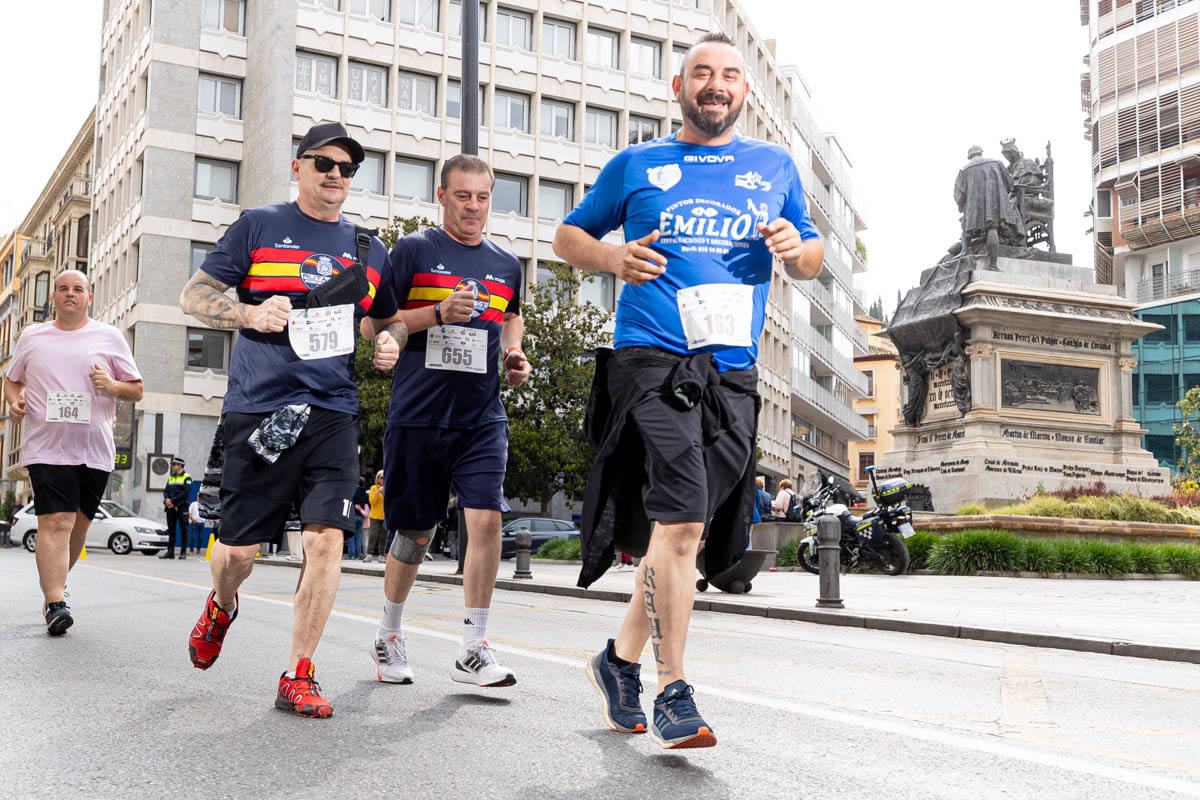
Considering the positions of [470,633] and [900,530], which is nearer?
[470,633]

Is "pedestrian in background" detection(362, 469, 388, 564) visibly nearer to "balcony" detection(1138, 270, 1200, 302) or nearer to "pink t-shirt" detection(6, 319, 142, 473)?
"pink t-shirt" detection(6, 319, 142, 473)

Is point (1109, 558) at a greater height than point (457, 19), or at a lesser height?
lesser

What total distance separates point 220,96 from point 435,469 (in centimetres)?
4683

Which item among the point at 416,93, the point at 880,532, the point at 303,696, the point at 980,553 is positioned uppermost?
the point at 416,93

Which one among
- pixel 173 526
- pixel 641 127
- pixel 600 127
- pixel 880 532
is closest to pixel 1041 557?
pixel 880 532

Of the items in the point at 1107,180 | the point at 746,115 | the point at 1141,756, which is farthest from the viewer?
the point at 1107,180

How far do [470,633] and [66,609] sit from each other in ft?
11.0

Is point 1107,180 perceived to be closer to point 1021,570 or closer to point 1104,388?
point 1104,388

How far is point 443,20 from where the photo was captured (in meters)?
51.3

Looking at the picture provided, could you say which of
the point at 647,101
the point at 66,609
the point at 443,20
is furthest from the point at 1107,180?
the point at 66,609

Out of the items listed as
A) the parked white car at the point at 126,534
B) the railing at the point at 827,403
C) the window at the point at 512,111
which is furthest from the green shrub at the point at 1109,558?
the railing at the point at 827,403

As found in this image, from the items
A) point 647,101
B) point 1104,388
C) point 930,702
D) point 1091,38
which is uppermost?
point 1091,38

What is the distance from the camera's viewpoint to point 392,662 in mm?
5953

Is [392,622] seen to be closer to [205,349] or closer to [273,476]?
[273,476]
